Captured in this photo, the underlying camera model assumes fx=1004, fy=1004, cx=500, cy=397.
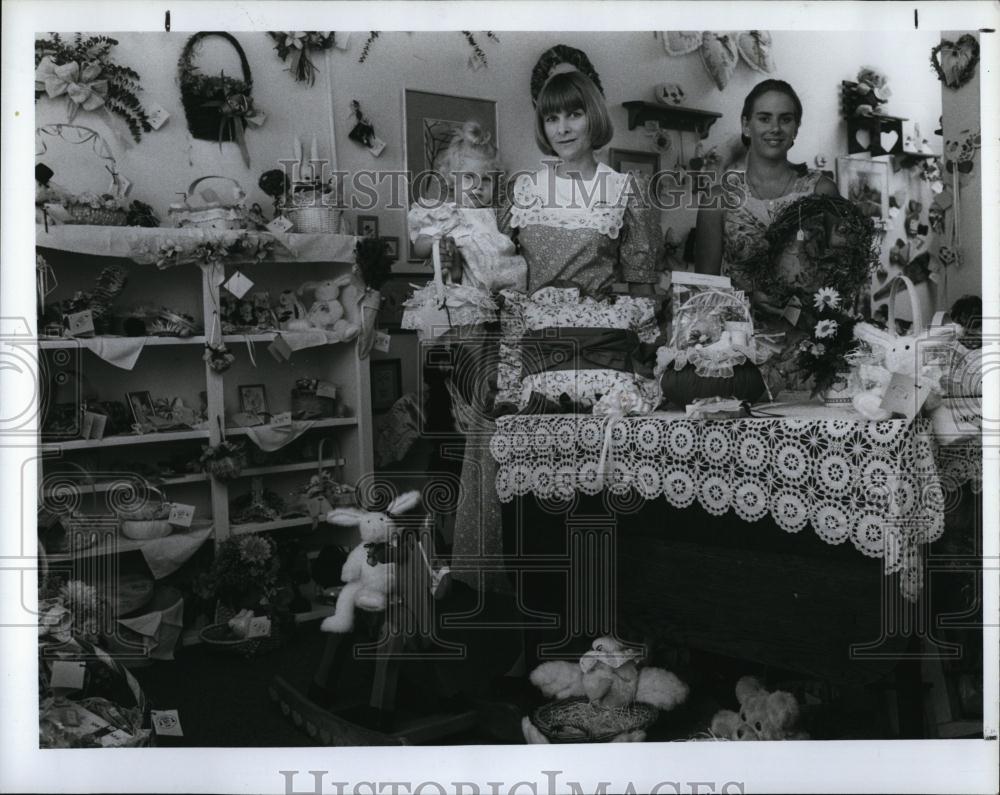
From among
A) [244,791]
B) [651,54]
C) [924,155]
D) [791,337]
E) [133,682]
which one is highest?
[651,54]

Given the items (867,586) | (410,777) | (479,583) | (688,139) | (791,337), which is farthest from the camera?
(688,139)

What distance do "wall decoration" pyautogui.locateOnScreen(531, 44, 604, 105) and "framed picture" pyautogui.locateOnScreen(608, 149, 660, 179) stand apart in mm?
379

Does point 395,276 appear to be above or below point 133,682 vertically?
above

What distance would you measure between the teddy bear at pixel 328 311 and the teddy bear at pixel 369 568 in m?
Result: 0.96

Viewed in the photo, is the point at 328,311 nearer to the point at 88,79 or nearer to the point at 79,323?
the point at 79,323

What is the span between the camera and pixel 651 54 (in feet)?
13.0

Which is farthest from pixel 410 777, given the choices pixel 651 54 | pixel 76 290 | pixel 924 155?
pixel 924 155

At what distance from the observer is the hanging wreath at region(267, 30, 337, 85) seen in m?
3.72

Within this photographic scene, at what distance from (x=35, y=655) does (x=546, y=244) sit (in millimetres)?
2265

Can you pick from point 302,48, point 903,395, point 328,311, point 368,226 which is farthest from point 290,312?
point 903,395

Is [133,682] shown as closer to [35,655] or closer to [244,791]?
[35,655]

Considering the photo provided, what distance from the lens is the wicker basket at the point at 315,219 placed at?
3.89m

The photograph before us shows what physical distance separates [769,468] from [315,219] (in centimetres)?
196

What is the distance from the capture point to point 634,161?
169 inches
